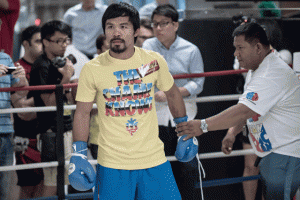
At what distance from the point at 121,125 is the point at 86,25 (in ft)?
8.27

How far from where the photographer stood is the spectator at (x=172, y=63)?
2801 millimetres

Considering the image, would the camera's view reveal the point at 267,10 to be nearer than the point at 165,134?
No

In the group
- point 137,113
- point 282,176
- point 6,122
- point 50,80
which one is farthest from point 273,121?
point 6,122

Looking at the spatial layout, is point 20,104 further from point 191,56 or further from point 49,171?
point 191,56

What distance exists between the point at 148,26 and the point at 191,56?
2.73 feet

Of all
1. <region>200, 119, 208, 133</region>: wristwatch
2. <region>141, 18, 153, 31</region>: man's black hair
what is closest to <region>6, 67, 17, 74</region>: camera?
<region>200, 119, 208, 133</region>: wristwatch

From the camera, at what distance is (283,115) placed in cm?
224

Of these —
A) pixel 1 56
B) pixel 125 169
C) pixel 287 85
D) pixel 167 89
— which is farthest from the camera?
pixel 1 56

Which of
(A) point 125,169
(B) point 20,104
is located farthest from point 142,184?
(B) point 20,104

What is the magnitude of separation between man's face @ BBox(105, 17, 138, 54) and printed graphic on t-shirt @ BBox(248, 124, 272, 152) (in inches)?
38.8

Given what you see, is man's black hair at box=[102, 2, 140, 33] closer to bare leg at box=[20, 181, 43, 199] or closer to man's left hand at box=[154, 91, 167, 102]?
man's left hand at box=[154, 91, 167, 102]

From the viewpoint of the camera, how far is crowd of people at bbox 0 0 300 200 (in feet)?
6.20

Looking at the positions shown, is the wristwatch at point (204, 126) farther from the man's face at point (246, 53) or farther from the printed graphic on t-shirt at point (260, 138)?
the man's face at point (246, 53)

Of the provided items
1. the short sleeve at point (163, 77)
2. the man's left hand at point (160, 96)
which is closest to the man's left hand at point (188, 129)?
the short sleeve at point (163, 77)
